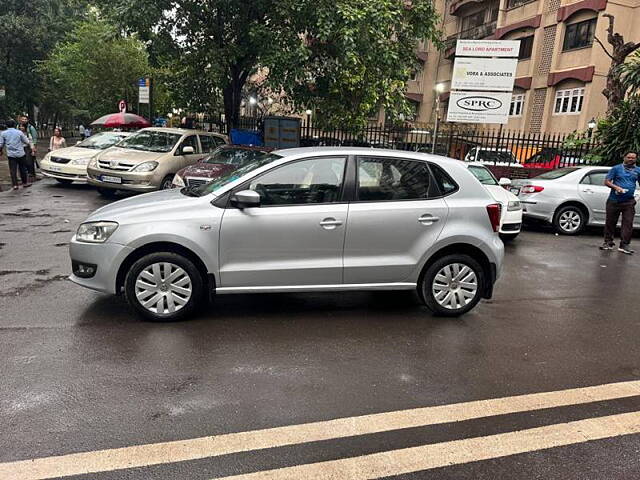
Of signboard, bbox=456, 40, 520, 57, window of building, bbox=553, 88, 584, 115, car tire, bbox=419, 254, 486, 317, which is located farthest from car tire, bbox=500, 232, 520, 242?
window of building, bbox=553, 88, 584, 115

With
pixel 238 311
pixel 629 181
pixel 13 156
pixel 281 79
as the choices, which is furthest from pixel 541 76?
pixel 238 311

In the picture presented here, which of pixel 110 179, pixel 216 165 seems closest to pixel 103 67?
pixel 110 179

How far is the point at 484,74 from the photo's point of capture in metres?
13.5

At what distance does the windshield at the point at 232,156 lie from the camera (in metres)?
11.4

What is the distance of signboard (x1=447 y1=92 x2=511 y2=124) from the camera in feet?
44.6

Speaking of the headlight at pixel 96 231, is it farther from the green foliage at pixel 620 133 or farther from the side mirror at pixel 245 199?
the green foliage at pixel 620 133

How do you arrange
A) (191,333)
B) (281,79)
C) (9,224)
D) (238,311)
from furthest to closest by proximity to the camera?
(281,79)
(9,224)
(238,311)
(191,333)

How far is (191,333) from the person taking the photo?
4.66m

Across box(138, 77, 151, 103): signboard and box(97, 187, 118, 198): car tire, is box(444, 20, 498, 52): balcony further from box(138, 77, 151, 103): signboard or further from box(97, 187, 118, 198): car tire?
box(97, 187, 118, 198): car tire

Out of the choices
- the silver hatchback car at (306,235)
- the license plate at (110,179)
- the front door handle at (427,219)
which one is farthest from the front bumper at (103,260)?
the license plate at (110,179)

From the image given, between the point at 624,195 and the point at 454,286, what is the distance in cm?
575

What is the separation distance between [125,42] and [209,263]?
24312 millimetres

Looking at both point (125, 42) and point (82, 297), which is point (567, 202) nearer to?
point (82, 297)

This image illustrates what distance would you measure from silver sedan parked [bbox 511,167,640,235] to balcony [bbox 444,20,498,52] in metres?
25.5
